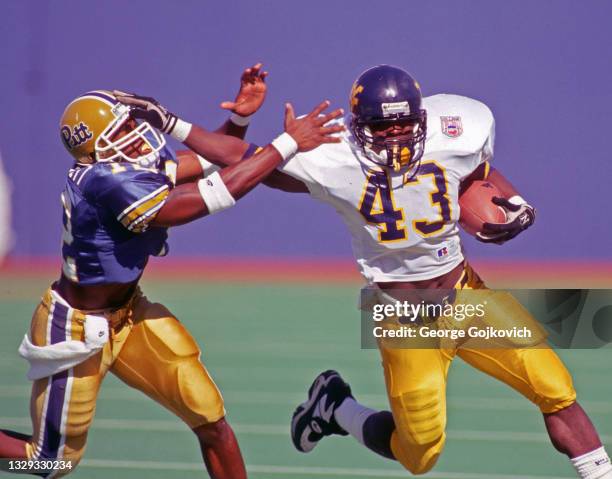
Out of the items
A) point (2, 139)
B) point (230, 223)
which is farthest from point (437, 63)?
point (2, 139)

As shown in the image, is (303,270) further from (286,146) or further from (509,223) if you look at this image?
(286,146)

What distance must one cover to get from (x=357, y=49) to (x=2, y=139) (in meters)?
3.37

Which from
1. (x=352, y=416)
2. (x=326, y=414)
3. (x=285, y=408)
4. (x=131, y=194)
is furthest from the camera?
(x=285, y=408)

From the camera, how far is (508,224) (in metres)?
3.78

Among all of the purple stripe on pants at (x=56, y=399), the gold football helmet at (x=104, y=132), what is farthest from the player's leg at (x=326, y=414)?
the gold football helmet at (x=104, y=132)

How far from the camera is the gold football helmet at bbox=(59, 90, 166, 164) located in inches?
144

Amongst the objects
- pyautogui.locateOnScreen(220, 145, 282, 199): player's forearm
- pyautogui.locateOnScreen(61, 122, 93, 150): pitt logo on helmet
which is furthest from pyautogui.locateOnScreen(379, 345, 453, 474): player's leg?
pyautogui.locateOnScreen(61, 122, 93, 150): pitt logo on helmet

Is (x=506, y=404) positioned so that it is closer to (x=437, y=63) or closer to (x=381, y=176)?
(x=381, y=176)

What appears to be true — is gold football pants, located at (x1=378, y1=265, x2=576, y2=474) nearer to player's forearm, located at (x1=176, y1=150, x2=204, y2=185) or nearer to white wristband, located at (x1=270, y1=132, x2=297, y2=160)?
white wristband, located at (x1=270, y1=132, x2=297, y2=160)

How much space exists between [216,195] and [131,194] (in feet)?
0.92

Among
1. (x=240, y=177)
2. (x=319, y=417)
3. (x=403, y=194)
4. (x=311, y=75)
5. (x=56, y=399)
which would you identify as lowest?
(x=319, y=417)

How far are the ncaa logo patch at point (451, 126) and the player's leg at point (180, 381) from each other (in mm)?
1184

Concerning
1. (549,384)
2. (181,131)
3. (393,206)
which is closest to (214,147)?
(181,131)

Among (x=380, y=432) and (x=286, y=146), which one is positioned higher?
(x=286, y=146)
